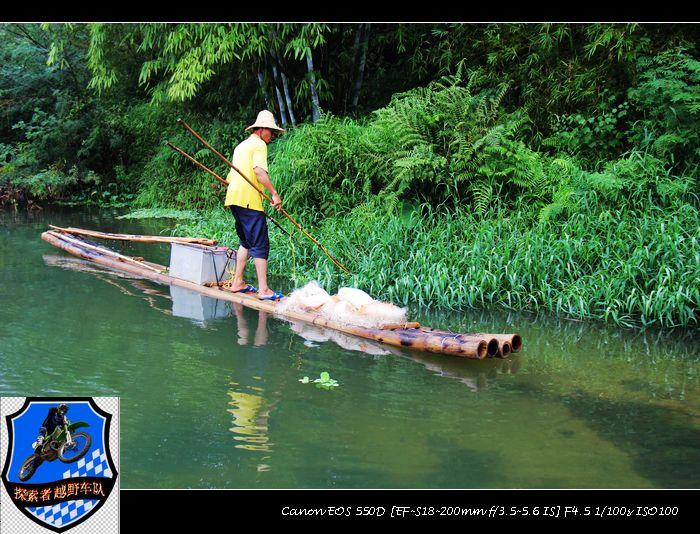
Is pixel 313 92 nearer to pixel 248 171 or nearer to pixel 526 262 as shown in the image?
pixel 248 171

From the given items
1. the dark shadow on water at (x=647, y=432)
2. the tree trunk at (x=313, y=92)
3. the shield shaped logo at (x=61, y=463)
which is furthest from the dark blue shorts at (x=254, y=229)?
the tree trunk at (x=313, y=92)

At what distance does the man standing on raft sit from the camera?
6.06 metres

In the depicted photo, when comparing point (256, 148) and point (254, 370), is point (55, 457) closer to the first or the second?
point (254, 370)

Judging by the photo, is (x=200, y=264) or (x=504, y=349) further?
(x=200, y=264)

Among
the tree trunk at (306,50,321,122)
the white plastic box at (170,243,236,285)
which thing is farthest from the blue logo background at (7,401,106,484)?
the tree trunk at (306,50,321,122)

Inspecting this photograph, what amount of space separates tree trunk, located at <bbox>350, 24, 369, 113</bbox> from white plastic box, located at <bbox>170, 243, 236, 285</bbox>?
4.66 metres

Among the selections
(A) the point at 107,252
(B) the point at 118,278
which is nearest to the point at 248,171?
(B) the point at 118,278

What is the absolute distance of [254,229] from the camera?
6.20 m

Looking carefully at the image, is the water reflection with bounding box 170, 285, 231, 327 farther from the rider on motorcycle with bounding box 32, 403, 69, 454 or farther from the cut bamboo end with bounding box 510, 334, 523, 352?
the rider on motorcycle with bounding box 32, 403, 69, 454

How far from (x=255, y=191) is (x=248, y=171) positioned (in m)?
0.18

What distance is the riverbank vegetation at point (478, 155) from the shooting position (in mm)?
6559

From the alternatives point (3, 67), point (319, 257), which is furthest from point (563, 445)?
point (3, 67)
